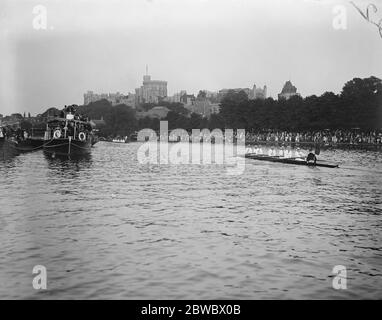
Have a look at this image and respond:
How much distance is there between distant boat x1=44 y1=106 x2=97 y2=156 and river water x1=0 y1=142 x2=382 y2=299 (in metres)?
44.5

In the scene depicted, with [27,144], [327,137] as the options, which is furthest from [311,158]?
[327,137]

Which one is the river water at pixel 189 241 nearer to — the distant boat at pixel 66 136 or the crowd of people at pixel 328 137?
the distant boat at pixel 66 136

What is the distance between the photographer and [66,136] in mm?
88500

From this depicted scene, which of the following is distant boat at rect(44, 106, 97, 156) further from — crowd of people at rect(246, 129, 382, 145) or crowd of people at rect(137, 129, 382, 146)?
crowd of people at rect(246, 129, 382, 145)

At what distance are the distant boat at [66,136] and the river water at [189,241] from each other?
44.5 meters

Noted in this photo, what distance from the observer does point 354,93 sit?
14875cm

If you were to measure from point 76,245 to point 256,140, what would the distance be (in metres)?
172

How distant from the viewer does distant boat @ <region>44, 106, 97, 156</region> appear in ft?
269

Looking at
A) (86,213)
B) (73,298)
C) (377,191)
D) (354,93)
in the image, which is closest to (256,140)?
(354,93)

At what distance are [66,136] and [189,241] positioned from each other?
71617 millimetres

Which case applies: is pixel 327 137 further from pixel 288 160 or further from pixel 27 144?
pixel 27 144

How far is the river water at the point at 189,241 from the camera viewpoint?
51.0 feet

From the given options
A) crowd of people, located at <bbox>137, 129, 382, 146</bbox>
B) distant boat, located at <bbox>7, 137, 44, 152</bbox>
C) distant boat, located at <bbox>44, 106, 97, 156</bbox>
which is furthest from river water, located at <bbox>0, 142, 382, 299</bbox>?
crowd of people, located at <bbox>137, 129, 382, 146</bbox>

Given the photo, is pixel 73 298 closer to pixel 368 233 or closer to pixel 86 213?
pixel 86 213
